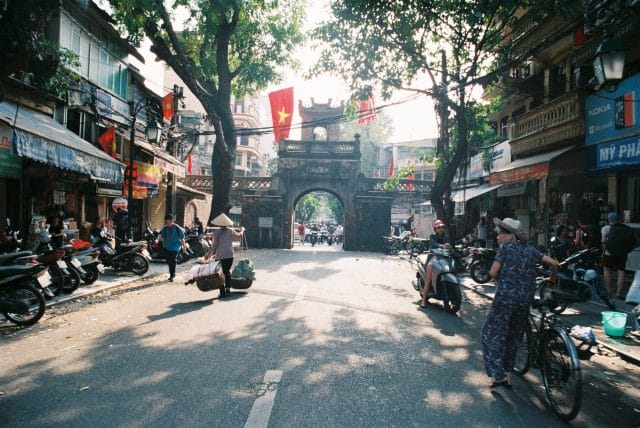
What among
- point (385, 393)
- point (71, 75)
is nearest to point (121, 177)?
point (71, 75)

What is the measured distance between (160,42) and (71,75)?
2.94 metres

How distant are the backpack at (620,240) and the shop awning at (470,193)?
819 centimetres

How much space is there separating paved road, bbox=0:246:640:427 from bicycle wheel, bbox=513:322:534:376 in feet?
0.50

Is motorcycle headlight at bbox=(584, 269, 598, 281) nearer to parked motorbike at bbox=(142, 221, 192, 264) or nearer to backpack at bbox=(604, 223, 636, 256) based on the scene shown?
backpack at bbox=(604, 223, 636, 256)

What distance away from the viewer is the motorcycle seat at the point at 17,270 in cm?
637

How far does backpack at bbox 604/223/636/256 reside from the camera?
909 cm

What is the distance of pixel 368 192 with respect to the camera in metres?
31.1

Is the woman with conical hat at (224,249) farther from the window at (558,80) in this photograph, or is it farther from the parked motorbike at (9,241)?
the window at (558,80)

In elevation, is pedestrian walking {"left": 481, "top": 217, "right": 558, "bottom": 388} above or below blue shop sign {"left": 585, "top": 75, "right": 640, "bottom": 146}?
below

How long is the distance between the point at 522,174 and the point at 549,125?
1758mm

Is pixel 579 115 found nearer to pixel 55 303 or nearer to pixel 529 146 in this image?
pixel 529 146

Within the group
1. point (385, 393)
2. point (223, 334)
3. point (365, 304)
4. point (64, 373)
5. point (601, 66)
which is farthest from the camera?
point (365, 304)

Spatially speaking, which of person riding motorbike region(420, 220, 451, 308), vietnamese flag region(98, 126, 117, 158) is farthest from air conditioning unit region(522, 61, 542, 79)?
vietnamese flag region(98, 126, 117, 158)

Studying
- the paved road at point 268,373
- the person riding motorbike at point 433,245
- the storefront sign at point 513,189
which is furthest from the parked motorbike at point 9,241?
the storefront sign at point 513,189
